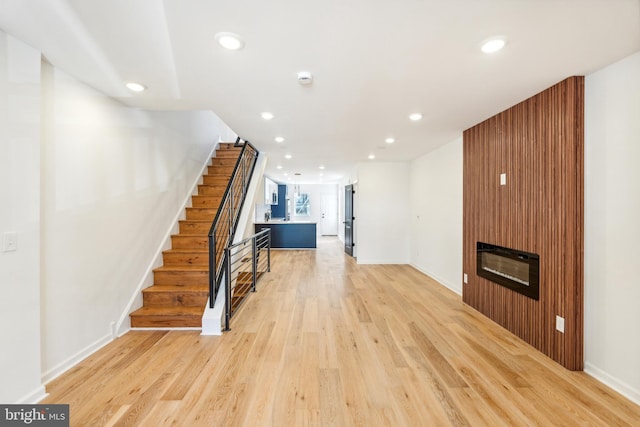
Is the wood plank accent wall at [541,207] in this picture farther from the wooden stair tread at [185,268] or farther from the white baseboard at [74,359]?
the white baseboard at [74,359]

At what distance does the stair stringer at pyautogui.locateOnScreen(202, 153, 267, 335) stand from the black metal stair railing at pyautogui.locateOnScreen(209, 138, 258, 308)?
0.06 metres

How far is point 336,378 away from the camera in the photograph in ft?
6.63

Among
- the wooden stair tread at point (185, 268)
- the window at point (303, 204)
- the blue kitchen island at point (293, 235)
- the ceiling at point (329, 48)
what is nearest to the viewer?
the ceiling at point (329, 48)

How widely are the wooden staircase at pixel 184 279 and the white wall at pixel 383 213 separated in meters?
3.38

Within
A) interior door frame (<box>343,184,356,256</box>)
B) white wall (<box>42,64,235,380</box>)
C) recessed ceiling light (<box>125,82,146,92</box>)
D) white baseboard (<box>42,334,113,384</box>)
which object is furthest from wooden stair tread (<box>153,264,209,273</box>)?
interior door frame (<box>343,184,356,256</box>)

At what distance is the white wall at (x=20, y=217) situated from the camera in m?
1.61

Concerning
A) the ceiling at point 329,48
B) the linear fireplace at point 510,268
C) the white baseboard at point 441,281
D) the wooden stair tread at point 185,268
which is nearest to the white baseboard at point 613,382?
the linear fireplace at point 510,268

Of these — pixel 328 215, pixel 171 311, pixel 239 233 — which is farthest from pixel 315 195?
pixel 171 311

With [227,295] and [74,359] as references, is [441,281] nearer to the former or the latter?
[227,295]

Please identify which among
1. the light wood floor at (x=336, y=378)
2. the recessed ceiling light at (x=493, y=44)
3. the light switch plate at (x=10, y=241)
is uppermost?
the recessed ceiling light at (x=493, y=44)

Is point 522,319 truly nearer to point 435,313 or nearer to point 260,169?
point 435,313

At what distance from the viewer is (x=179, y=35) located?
5.31 feet

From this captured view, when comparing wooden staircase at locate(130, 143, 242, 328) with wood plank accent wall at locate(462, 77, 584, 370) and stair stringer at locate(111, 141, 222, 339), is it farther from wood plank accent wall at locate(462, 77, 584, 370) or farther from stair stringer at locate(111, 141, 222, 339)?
wood plank accent wall at locate(462, 77, 584, 370)

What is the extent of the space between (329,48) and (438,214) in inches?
151
